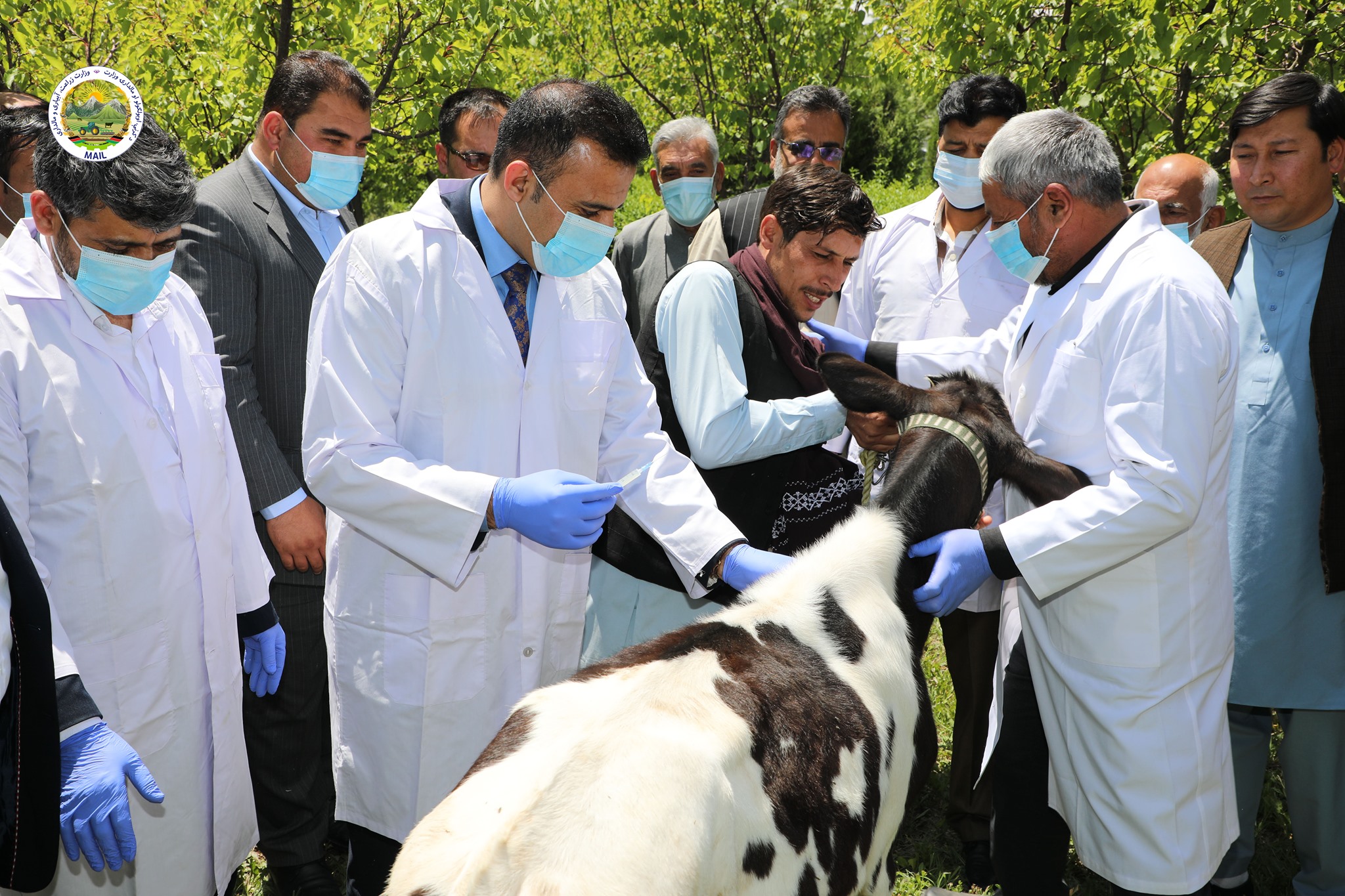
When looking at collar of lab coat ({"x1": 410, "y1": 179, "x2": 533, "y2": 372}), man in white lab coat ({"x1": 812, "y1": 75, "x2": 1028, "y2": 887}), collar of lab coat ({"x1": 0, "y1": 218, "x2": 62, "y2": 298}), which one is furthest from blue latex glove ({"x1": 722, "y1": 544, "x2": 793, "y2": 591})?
collar of lab coat ({"x1": 0, "y1": 218, "x2": 62, "y2": 298})

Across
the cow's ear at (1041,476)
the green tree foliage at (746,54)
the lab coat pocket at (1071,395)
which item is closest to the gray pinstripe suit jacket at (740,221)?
the lab coat pocket at (1071,395)

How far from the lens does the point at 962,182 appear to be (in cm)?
495

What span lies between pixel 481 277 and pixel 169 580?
1.28m

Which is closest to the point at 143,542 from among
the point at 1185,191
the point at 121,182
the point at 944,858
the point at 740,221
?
the point at 121,182

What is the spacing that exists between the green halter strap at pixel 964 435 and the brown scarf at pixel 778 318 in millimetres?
551

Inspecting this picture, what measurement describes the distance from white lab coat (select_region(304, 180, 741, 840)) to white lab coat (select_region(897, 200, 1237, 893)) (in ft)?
3.71

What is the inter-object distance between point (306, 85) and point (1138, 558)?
12.9 ft

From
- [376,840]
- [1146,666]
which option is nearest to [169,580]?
[376,840]

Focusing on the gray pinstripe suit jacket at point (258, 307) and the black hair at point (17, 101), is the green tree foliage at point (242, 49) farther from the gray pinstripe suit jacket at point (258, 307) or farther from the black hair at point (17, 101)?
the gray pinstripe suit jacket at point (258, 307)

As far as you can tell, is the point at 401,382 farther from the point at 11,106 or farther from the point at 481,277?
the point at 11,106

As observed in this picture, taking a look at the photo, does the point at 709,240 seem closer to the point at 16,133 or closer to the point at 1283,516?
the point at 1283,516

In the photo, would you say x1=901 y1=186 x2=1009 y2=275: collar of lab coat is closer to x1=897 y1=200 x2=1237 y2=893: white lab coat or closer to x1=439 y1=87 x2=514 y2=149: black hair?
x1=897 y1=200 x2=1237 y2=893: white lab coat

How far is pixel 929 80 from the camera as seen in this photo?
9.57 m

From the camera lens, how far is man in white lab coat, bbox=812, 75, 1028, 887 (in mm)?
4449
